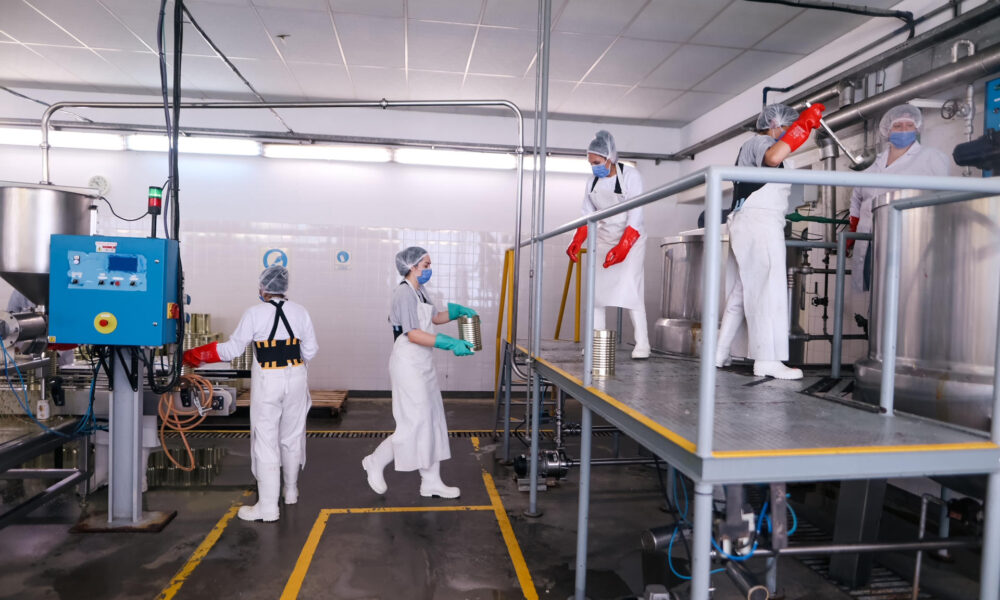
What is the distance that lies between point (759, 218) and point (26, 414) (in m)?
4.63

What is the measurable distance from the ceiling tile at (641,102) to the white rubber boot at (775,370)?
4.32m

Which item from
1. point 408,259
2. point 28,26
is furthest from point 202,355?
point 28,26

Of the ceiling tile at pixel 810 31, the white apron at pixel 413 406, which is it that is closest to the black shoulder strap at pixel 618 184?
the white apron at pixel 413 406

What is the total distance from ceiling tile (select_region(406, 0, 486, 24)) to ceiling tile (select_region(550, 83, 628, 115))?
6.32ft

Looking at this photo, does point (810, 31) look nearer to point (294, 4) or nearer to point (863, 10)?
point (863, 10)

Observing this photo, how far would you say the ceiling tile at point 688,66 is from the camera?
5.38 meters

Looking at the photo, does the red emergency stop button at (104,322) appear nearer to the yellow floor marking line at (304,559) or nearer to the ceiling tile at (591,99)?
the yellow floor marking line at (304,559)

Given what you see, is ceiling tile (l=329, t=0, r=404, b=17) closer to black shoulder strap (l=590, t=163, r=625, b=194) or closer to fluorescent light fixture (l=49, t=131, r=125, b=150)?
black shoulder strap (l=590, t=163, r=625, b=194)

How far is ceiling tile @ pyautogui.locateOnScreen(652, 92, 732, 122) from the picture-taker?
21.6 ft

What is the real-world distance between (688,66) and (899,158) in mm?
2443

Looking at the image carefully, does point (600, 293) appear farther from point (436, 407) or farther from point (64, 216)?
point (64, 216)

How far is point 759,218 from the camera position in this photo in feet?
9.82

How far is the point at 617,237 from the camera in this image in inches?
148

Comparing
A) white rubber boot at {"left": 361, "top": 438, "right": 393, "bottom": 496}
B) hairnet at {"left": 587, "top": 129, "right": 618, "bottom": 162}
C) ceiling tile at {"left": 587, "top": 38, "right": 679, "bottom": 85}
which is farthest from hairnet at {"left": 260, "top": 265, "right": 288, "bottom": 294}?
ceiling tile at {"left": 587, "top": 38, "right": 679, "bottom": 85}
